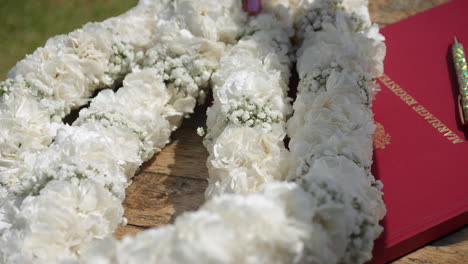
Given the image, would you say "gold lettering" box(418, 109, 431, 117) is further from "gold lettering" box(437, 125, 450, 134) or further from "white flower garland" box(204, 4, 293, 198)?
"white flower garland" box(204, 4, 293, 198)

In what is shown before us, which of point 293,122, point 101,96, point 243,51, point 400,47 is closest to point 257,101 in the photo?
point 293,122

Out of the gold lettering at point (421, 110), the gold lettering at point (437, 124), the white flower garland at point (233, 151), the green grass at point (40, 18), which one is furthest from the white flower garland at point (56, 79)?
the green grass at point (40, 18)

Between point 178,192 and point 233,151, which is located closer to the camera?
point 233,151

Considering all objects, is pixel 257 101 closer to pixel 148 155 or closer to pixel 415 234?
pixel 148 155

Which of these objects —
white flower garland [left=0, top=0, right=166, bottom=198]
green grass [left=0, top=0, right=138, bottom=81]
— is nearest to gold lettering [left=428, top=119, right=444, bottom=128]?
white flower garland [left=0, top=0, right=166, bottom=198]

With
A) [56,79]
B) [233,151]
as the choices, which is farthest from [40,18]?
[233,151]

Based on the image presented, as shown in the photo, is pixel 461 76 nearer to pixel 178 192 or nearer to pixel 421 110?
pixel 421 110
